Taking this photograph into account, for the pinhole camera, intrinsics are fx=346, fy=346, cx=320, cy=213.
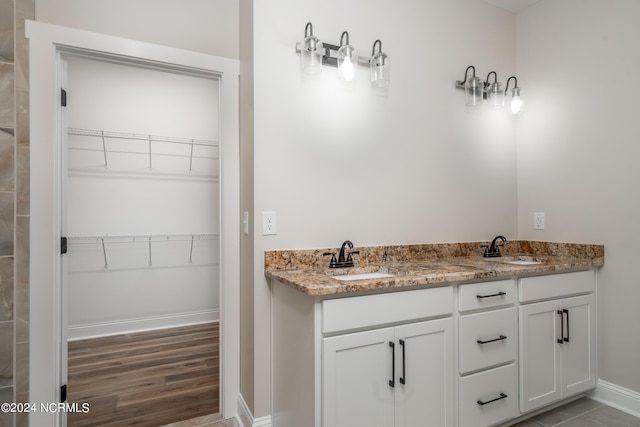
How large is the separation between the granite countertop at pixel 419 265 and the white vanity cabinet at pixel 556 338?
0.11 m

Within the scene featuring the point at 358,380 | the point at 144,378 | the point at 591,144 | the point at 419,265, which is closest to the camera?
the point at 358,380

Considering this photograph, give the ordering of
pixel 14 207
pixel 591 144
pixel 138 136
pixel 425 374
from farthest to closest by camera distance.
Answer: pixel 138 136 < pixel 591 144 < pixel 14 207 < pixel 425 374

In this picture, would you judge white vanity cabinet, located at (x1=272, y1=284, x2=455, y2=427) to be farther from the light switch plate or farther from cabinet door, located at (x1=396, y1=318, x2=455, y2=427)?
the light switch plate

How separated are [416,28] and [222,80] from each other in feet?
4.44

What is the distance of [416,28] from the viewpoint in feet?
7.72

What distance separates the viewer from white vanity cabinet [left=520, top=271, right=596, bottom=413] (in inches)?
76.0

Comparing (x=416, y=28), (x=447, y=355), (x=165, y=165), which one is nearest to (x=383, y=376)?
(x=447, y=355)

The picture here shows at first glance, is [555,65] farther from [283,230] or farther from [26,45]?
[26,45]

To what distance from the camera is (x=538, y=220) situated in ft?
8.68

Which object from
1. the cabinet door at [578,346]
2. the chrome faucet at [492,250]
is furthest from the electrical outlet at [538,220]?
the cabinet door at [578,346]

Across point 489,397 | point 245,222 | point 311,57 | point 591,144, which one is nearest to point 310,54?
point 311,57

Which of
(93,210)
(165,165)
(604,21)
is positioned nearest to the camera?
(604,21)

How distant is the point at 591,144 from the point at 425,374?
193 cm

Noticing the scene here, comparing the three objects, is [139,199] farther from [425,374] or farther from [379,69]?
[425,374]
